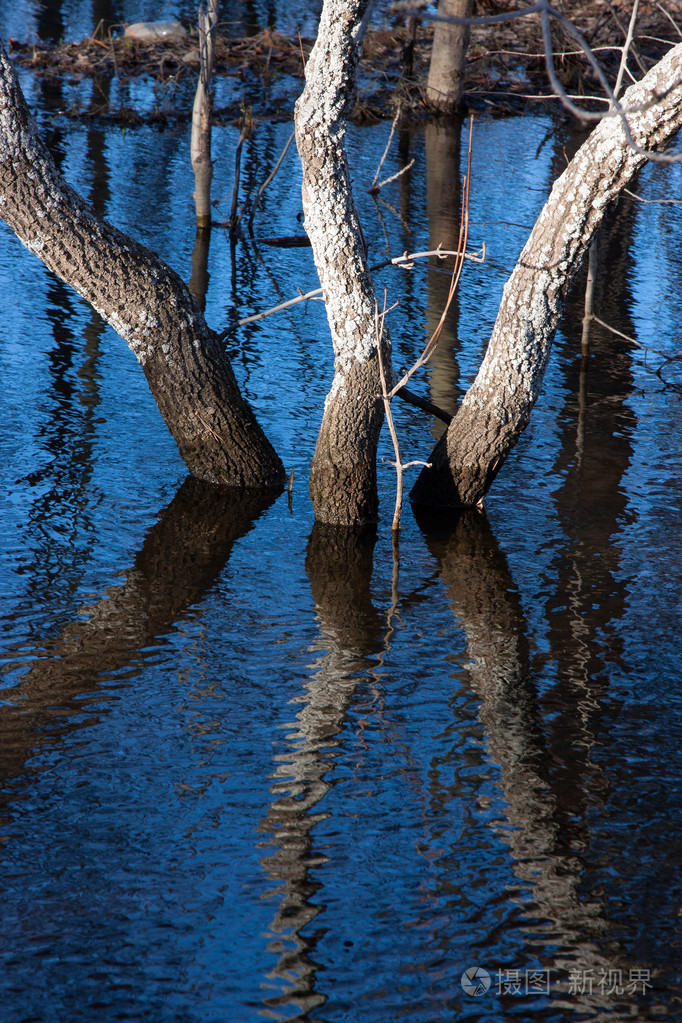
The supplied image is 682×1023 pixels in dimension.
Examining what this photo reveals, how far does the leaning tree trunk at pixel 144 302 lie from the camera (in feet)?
18.5

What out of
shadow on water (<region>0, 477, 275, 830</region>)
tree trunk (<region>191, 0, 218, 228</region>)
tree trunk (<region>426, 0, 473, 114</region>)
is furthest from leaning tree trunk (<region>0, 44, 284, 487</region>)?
tree trunk (<region>426, 0, 473, 114</region>)

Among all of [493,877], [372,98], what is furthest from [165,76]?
[493,877]

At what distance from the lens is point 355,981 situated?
3.27 m

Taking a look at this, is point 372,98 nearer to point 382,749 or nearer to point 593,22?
point 593,22

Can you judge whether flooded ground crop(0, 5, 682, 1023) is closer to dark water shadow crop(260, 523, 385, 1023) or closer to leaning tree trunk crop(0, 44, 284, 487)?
dark water shadow crop(260, 523, 385, 1023)

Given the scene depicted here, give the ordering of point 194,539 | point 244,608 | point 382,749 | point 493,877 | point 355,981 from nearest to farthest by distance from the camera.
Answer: point 355,981
point 493,877
point 382,749
point 244,608
point 194,539

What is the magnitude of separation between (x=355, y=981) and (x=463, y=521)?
3.55 meters

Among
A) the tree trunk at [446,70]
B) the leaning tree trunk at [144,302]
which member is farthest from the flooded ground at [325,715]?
the tree trunk at [446,70]

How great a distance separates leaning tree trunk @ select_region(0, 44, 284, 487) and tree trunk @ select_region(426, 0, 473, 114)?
11966mm

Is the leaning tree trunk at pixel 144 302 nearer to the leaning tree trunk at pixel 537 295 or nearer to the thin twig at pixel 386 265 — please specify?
the thin twig at pixel 386 265

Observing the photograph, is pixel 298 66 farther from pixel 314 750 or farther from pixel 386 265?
pixel 314 750

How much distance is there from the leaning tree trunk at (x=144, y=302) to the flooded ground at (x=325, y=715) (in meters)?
0.32

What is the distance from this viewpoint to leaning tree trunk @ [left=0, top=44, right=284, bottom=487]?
5648 millimetres

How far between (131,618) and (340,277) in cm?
223
